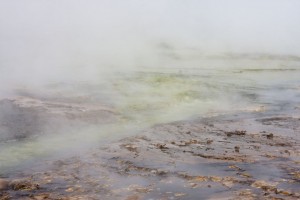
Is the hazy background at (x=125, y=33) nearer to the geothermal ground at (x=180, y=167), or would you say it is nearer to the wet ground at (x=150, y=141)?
the wet ground at (x=150, y=141)

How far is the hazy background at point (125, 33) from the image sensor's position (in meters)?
11.0

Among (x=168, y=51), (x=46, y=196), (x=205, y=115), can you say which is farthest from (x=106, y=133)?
(x=168, y=51)

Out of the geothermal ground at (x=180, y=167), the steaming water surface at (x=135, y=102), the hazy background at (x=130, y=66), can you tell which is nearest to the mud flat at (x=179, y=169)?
the geothermal ground at (x=180, y=167)

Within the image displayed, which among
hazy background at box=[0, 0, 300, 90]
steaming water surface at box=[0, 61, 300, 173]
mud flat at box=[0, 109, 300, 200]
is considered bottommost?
mud flat at box=[0, 109, 300, 200]

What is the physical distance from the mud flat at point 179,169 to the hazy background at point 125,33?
170 inches

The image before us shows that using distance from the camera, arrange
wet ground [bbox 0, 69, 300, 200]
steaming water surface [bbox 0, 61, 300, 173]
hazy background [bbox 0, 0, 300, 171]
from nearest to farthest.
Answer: wet ground [bbox 0, 69, 300, 200]
steaming water surface [bbox 0, 61, 300, 173]
hazy background [bbox 0, 0, 300, 171]

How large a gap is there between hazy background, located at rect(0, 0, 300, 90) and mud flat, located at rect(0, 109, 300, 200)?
14.1ft

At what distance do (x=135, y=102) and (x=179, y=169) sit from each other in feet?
10.7

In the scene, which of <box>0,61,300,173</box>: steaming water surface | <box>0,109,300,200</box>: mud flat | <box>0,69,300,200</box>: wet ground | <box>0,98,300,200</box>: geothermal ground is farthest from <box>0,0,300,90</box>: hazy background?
<box>0,109,300,200</box>: mud flat

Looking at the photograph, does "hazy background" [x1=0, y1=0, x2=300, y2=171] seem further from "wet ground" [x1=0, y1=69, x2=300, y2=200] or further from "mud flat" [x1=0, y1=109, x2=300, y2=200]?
"mud flat" [x1=0, y1=109, x2=300, y2=200]

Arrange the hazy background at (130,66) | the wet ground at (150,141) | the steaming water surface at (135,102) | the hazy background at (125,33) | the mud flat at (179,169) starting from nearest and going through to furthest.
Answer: the mud flat at (179,169)
the wet ground at (150,141)
the steaming water surface at (135,102)
the hazy background at (130,66)
the hazy background at (125,33)

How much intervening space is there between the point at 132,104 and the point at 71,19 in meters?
10.8

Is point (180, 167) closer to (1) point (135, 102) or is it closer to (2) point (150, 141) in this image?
(2) point (150, 141)

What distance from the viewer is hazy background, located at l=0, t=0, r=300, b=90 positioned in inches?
433
